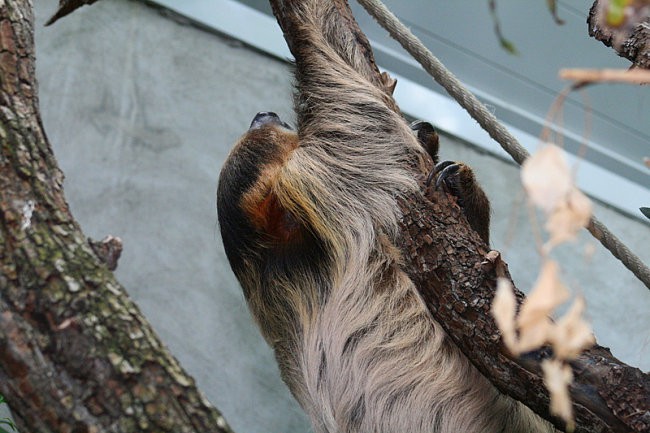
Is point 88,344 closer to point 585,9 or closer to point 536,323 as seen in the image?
point 536,323

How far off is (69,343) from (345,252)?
1972 mm

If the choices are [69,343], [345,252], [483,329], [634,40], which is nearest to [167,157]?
[345,252]

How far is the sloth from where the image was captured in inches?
129

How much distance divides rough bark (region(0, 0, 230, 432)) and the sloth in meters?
1.56

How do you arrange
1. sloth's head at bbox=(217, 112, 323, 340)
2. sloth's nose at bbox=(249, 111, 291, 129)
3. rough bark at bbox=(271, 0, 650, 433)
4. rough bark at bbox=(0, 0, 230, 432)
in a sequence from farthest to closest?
sloth's nose at bbox=(249, 111, 291, 129) < sloth's head at bbox=(217, 112, 323, 340) < rough bark at bbox=(271, 0, 650, 433) < rough bark at bbox=(0, 0, 230, 432)

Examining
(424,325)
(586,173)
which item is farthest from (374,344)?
(586,173)

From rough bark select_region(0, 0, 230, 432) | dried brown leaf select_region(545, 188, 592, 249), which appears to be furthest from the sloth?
dried brown leaf select_region(545, 188, 592, 249)

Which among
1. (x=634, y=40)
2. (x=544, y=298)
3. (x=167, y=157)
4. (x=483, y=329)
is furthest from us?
(x=167, y=157)

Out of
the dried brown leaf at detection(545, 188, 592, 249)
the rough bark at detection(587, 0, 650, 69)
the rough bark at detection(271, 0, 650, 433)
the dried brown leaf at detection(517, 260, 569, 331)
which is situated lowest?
the rough bark at detection(271, 0, 650, 433)

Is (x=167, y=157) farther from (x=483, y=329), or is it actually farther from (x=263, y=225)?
(x=483, y=329)

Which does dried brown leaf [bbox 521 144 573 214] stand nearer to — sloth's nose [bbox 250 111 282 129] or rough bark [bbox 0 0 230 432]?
rough bark [bbox 0 0 230 432]

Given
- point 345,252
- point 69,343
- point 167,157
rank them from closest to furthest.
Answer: point 69,343 → point 345,252 → point 167,157

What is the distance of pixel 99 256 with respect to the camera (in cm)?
185

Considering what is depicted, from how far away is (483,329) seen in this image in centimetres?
254
